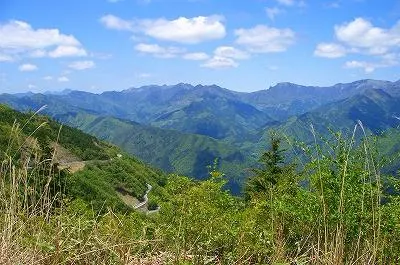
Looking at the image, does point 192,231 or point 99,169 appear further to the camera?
point 99,169

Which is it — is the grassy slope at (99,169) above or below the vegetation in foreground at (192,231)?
below

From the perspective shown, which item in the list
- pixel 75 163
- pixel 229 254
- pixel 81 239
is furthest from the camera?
pixel 75 163

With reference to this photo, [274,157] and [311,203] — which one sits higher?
[311,203]

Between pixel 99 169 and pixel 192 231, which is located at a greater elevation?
pixel 192 231

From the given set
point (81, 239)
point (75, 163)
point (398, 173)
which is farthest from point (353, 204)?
point (75, 163)

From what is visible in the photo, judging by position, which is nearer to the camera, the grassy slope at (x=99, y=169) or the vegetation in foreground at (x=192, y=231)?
the vegetation in foreground at (x=192, y=231)

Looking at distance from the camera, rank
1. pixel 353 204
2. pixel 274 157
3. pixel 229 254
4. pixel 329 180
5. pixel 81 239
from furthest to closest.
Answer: pixel 274 157 → pixel 329 180 → pixel 353 204 → pixel 229 254 → pixel 81 239

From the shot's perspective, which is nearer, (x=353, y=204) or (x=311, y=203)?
(x=353, y=204)

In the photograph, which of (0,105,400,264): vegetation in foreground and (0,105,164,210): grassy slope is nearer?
(0,105,400,264): vegetation in foreground

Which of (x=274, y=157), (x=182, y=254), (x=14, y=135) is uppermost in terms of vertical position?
(x=14, y=135)

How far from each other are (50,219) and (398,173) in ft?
30.6

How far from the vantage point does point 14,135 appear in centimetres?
506

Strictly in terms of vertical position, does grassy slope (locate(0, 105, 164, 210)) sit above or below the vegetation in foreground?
below

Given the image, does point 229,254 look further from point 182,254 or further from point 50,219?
point 50,219
